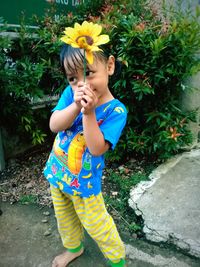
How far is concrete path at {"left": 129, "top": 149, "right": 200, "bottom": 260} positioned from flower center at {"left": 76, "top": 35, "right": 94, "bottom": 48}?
154 cm

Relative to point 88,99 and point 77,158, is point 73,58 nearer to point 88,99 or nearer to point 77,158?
point 88,99

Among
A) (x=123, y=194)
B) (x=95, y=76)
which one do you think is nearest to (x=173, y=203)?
(x=123, y=194)

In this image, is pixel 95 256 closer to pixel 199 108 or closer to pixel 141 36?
pixel 141 36

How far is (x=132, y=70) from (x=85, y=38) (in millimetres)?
1617

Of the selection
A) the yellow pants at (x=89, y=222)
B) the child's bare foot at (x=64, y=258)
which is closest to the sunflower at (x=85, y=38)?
the yellow pants at (x=89, y=222)

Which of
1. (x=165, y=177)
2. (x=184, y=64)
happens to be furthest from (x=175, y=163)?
(x=184, y=64)

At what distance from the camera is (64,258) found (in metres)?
1.87

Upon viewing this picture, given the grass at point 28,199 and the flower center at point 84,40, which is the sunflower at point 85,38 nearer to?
the flower center at point 84,40

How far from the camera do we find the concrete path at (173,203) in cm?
204

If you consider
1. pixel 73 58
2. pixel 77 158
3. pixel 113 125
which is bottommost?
pixel 77 158

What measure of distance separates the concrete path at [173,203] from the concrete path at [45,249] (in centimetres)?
10

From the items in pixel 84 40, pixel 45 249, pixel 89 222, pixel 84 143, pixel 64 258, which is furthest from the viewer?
pixel 45 249

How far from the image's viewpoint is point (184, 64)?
2.56 metres

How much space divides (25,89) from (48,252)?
1497 mm
